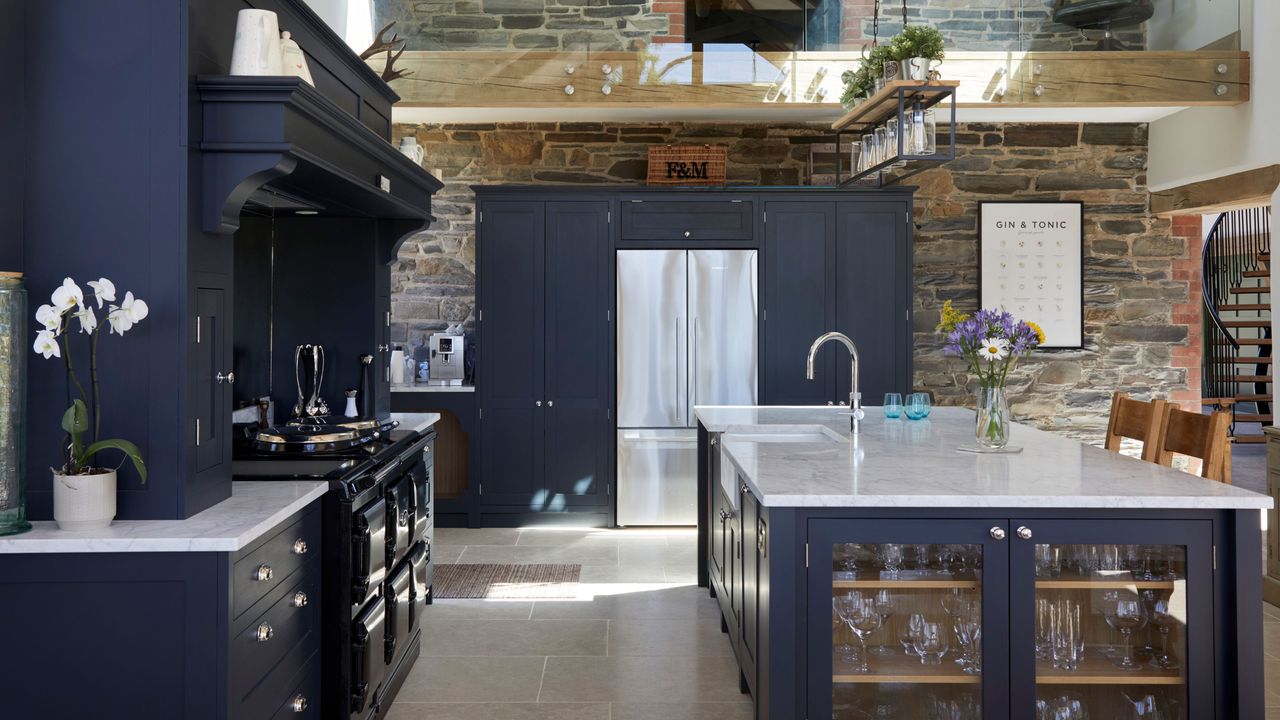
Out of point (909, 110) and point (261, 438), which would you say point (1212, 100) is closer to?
point (909, 110)

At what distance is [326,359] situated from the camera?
3.64 metres

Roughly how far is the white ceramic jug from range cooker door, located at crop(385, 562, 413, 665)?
5.41 ft

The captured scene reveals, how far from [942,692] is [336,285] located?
2550 millimetres

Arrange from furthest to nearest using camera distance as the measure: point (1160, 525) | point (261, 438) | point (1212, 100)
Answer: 1. point (1212, 100)
2. point (261, 438)
3. point (1160, 525)

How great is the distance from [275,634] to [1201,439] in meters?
2.77

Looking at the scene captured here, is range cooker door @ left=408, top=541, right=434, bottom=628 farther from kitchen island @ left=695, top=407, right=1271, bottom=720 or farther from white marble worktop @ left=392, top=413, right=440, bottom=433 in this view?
kitchen island @ left=695, top=407, right=1271, bottom=720

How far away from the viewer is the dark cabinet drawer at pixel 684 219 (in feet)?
19.8

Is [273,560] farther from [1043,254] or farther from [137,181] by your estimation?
[1043,254]

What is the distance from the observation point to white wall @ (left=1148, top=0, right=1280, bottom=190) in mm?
5250

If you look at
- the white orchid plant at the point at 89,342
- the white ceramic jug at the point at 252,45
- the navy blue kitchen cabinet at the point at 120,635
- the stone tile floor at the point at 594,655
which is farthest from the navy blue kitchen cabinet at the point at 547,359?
the navy blue kitchen cabinet at the point at 120,635

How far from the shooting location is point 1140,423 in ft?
11.0

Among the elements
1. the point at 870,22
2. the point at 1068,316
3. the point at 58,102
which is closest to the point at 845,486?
the point at 58,102

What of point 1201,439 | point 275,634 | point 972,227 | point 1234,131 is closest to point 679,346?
point 972,227

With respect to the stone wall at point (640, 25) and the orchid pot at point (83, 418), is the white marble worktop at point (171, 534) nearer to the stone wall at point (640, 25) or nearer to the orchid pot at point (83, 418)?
the orchid pot at point (83, 418)
